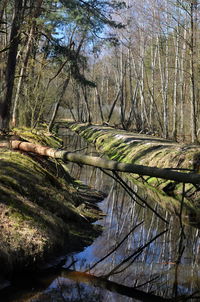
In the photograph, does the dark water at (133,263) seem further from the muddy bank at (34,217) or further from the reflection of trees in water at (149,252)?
the muddy bank at (34,217)

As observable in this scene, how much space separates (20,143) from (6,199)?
2.29 metres

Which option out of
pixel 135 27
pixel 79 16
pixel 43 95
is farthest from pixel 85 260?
pixel 135 27

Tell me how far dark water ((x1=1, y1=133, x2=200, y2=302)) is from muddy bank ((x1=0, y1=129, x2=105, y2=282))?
250 mm

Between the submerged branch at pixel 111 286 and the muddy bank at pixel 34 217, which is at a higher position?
the muddy bank at pixel 34 217

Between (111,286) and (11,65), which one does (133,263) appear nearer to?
(111,286)

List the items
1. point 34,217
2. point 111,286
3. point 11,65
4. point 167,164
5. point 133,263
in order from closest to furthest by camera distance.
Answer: point 111,286
point 34,217
point 133,263
point 167,164
point 11,65

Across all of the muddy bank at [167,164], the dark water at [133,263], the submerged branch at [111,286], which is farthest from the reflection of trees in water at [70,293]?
the muddy bank at [167,164]

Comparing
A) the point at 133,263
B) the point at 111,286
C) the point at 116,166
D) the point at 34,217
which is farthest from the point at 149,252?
the point at 34,217

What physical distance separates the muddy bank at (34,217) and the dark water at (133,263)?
9.9 inches

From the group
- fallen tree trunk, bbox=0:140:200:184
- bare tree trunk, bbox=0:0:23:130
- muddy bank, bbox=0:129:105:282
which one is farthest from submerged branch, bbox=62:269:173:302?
bare tree trunk, bbox=0:0:23:130

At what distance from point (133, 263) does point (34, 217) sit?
4.36 ft

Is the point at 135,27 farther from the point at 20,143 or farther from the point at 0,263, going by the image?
the point at 0,263

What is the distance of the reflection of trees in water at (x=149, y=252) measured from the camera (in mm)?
3943

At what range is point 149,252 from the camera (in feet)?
15.9
